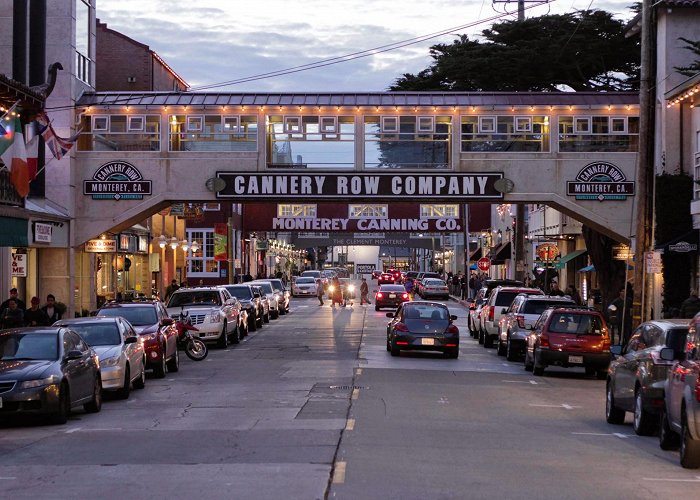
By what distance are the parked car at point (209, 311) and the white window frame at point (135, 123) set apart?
696 centimetres

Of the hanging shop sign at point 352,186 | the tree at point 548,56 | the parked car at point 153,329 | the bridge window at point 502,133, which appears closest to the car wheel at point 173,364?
the parked car at point 153,329

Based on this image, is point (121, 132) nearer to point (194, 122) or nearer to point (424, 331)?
point (194, 122)

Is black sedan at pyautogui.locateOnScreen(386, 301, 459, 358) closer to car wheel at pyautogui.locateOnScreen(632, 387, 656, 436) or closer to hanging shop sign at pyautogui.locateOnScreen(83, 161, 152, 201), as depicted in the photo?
hanging shop sign at pyautogui.locateOnScreen(83, 161, 152, 201)

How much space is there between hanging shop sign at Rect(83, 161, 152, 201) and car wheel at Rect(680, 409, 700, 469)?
28407mm

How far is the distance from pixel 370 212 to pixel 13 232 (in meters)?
47.2

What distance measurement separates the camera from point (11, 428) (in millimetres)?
16750

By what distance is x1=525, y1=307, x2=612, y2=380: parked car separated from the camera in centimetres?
2520

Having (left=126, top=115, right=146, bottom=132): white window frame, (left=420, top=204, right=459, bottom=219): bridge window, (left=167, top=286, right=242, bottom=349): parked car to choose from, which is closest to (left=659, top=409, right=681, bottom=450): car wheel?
(left=167, top=286, right=242, bottom=349): parked car

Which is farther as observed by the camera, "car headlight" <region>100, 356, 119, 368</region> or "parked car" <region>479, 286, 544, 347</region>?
"parked car" <region>479, 286, 544, 347</region>

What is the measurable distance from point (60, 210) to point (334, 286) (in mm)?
26193

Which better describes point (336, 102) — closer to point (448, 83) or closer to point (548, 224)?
point (448, 83)

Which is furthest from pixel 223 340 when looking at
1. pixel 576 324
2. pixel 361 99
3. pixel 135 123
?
pixel 576 324

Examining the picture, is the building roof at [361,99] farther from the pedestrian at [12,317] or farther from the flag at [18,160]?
the pedestrian at [12,317]

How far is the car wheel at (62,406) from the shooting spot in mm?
16812
